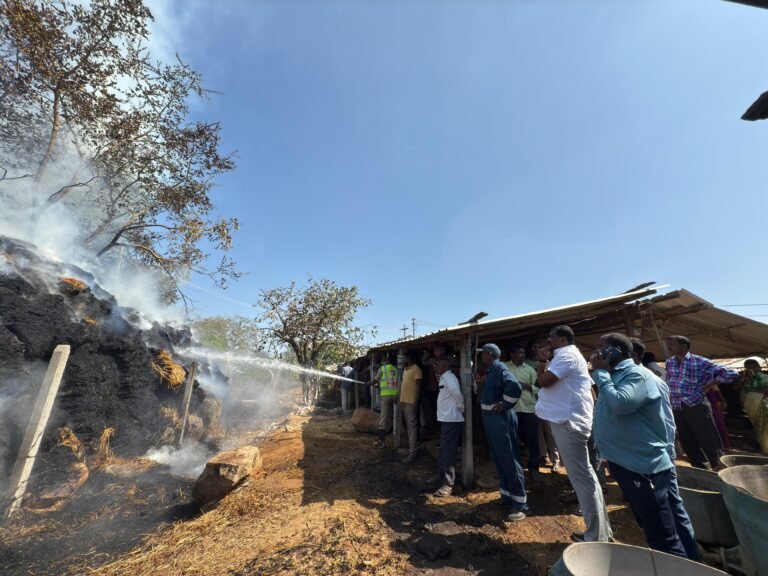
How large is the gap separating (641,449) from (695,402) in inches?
127

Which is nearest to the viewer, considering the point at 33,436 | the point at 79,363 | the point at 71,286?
the point at 33,436

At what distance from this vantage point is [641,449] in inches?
113

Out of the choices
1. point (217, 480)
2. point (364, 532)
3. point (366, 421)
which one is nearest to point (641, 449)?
point (364, 532)

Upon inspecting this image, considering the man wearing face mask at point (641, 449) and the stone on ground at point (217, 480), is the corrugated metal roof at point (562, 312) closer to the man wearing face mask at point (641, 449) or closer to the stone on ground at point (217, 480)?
the man wearing face mask at point (641, 449)

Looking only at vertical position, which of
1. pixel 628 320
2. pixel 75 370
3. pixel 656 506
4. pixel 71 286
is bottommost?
pixel 656 506

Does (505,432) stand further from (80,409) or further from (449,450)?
(80,409)

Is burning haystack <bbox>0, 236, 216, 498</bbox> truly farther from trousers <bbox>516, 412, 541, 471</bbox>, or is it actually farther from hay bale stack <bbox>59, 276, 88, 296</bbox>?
trousers <bbox>516, 412, 541, 471</bbox>

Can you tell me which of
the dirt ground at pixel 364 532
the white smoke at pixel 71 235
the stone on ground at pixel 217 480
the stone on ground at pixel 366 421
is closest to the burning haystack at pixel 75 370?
the white smoke at pixel 71 235

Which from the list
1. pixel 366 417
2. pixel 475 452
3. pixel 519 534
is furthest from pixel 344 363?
pixel 519 534

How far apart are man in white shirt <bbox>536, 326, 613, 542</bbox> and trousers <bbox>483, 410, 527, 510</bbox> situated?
2.59ft

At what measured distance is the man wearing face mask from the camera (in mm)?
2795

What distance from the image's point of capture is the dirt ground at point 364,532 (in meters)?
3.55

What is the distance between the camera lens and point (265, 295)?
1741cm

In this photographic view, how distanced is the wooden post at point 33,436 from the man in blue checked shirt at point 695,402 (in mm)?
10058
